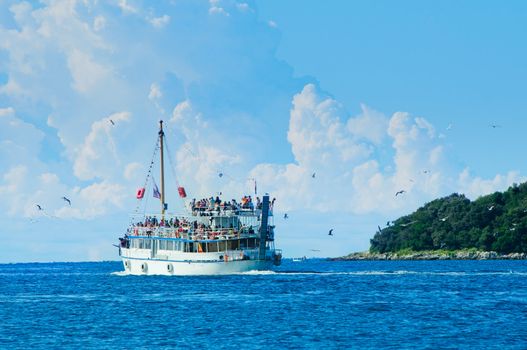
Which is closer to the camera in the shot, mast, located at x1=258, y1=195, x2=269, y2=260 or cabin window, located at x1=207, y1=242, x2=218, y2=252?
mast, located at x1=258, y1=195, x2=269, y2=260

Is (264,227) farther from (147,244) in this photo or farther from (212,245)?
(147,244)

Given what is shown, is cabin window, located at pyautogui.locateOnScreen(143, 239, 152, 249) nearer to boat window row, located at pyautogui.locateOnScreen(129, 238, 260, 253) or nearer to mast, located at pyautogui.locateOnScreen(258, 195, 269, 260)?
boat window row, located at pyautogui.locateOnScreen(129, 238, 260, 253)

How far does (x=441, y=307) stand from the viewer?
76.4m

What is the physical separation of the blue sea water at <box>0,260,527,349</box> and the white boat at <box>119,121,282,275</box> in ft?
23.9

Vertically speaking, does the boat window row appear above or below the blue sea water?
above

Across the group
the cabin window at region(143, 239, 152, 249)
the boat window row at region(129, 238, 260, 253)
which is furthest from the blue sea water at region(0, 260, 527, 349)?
the cabin window at region(143, 239, 152, 249)

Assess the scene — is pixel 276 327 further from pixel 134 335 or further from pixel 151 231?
pixel 151 231

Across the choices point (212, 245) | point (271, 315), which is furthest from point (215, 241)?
point (271, 315)

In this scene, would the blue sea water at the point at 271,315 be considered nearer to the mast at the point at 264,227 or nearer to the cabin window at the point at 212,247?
the mast at the point at 264,227

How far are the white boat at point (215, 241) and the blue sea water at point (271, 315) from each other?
7298 millimetres

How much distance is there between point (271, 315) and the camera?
72.8 meters

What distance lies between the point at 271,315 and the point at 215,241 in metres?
43.3

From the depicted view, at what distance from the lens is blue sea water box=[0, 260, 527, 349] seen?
59.7 meters

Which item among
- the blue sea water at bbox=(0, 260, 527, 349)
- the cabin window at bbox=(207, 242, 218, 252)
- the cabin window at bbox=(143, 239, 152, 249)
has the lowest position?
the blue sea water at bbox=(0, 260, 527, 349)
